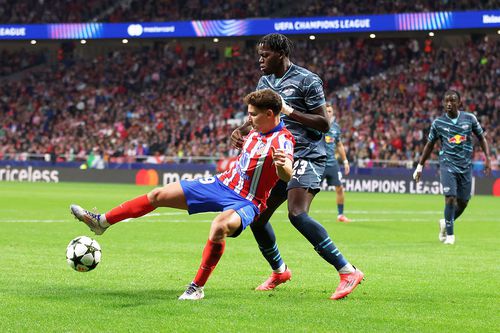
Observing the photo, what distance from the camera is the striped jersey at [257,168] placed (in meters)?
7.97

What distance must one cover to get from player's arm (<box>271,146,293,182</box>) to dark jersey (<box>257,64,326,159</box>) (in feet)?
3.67

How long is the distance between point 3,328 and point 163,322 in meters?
1.13

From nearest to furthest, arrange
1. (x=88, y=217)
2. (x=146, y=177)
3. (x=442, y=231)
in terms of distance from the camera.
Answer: (x=88, y=217) < (x=442, y=231) < (x=146, y=177)

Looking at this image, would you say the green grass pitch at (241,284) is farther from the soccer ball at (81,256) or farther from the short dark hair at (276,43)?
the short dark hair at (276,43)

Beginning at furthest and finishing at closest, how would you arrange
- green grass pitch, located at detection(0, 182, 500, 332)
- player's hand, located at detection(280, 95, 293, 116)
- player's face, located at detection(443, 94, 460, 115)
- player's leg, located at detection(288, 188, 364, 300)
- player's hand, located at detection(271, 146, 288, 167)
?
player's face, located at detection(443, 94, 460, 115) < player's leg, located at detection(288, 188, 364, 300) < player's hand, located at detection(280, 95, 293, 116) < player's hand, located at detection(271, 146, 288, 167) < green grass pitch, located at detection(0, 182, 500, 332)

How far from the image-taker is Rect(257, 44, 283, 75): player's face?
8602mm

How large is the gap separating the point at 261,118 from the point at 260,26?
131 feet

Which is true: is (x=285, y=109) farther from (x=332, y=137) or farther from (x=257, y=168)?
(x=332, y=137)

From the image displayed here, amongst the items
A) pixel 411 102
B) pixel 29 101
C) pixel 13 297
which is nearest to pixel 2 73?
pixel 29 101

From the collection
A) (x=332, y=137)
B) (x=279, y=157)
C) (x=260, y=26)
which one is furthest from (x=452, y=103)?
(x=260, y=26)

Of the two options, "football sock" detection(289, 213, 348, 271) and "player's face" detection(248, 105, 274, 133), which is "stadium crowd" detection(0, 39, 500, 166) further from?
"player's face" detection(248, 105, 274, 133)

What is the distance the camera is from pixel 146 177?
40.4 m

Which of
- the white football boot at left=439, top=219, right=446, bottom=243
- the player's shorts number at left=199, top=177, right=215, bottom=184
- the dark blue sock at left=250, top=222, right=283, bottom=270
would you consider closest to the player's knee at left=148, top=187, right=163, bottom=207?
the player's shorts number at left=199, top=177, right=215, bottom=184

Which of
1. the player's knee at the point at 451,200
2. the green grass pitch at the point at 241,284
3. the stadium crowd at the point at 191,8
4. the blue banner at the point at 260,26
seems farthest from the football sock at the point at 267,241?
the stadium crowd at the point at 191,8
